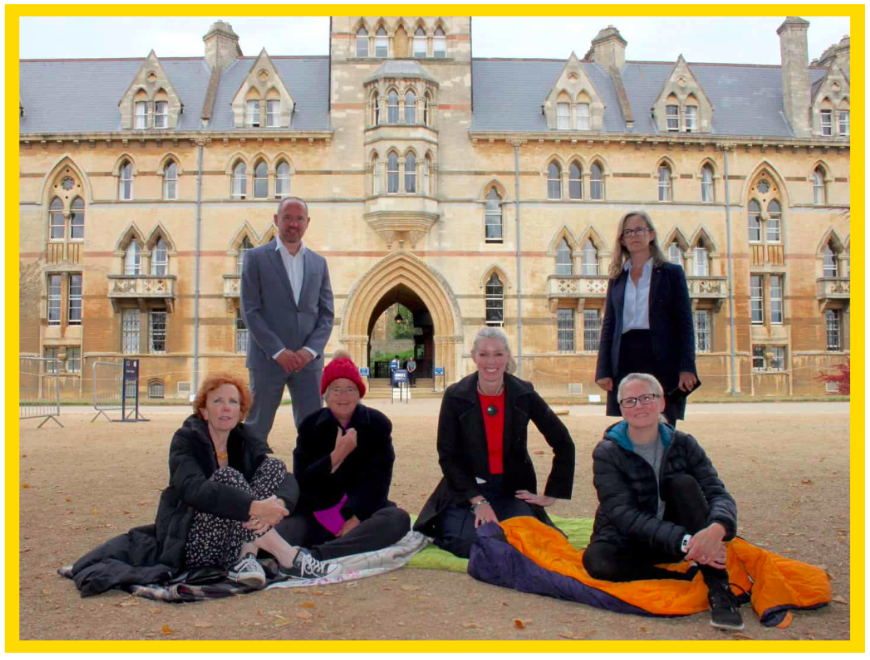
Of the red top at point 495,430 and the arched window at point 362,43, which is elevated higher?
the arched window at point 362,43

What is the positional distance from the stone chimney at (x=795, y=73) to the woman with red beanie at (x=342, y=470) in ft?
95.1

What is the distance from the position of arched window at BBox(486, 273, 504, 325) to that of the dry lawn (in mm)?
15916

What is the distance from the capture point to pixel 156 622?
3.56 m

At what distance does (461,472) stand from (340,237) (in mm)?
22434

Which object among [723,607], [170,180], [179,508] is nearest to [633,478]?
[723,607]

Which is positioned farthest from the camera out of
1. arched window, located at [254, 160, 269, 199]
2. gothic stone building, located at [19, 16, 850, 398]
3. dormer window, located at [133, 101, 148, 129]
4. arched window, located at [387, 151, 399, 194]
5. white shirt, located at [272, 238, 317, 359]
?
dormer window, located at [133, 101, 148, 129]

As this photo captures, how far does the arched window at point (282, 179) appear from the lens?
88.6 ft

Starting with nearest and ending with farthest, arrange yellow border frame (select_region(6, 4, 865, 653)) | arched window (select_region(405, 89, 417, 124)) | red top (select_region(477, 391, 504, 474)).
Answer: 1. yellow border frame (select_region(6, 4, 865, 653))
2. red top (select_region(477, 391, 504, 474))
3. arched window (select_region(405, 89, 417, 124))

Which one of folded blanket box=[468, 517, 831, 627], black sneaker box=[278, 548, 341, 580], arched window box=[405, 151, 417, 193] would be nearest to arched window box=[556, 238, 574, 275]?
arched window box=[405, 151, 417, 193]

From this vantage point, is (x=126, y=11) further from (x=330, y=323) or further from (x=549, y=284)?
(x=549, y=284)

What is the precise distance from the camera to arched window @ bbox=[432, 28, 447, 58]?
27.5 meters

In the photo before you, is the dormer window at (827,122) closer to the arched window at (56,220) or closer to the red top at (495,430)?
the red top at (495,430)

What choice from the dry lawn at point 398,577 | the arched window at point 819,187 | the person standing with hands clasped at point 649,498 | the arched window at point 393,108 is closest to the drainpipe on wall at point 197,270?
the arched window at point 393,108

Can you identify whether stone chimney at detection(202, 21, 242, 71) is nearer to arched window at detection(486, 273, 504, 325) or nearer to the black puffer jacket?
arched window at detection(486, 273, 504, 325)
